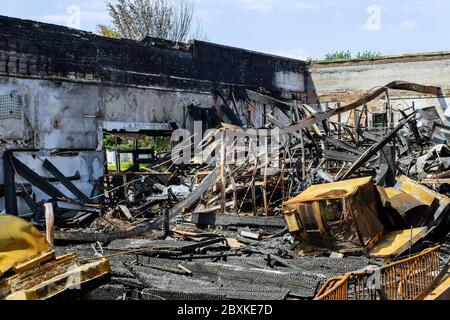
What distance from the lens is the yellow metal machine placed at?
5.61 metres

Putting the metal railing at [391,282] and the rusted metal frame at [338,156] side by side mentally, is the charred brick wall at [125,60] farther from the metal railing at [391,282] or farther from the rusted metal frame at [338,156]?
the metal railing at [391,282]

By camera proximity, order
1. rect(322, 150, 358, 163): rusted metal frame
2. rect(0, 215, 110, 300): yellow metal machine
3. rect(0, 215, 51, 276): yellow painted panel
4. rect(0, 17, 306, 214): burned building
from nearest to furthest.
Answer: rect(0, 215, 110, 300): yellow metal machine, rect(0, 215, 51, 276): yellow painted panel, rect(322, 150, 358, 163): rusted metal frame, rect(0, 17, 306, 214): burned building

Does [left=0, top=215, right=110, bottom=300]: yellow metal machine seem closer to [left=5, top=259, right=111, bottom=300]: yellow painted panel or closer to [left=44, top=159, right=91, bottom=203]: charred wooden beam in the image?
[left=5, top=259, right=111, bottom=300]: yellow painted panel

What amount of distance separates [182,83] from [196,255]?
1154 cm

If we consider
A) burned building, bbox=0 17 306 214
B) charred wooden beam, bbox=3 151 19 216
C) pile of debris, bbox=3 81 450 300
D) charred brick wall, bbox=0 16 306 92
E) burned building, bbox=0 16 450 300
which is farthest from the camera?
charred brick wall, bbox=0 16 306 92

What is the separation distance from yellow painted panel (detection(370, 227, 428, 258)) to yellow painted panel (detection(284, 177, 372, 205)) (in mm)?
1007

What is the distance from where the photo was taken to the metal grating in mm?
14336

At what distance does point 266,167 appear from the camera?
12.7 m

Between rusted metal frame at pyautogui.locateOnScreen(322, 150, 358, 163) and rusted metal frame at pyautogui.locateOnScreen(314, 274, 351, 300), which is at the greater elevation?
rusted metal frame at pyautogui.locateOnScreen(322, 150, 358, 163)

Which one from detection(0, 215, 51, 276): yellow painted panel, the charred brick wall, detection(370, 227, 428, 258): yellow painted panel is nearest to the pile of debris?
detection(370, 227, 428, 258): yellow painted panel

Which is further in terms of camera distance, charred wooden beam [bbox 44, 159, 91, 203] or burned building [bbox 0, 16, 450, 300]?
charred wooden beam [bbox 44, 159, 91, 203]

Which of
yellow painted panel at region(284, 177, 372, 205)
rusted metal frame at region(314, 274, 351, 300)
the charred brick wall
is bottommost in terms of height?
rusted metal frame at region(314, 274, 351, 300)

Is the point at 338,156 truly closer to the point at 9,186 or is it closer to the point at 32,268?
the point at 9,186

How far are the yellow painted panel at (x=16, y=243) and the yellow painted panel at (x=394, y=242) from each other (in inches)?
205
